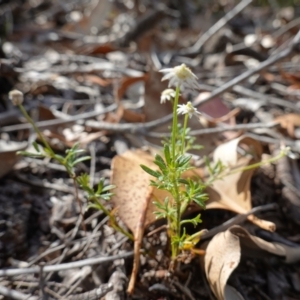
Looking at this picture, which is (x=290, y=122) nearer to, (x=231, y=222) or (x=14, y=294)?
(x=231, y=222)

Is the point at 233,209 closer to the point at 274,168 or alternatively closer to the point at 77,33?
the point at 274,168

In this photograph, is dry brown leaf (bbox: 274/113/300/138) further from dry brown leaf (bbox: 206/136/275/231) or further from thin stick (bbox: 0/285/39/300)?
thin stick (bbox: 0/285/39/300)

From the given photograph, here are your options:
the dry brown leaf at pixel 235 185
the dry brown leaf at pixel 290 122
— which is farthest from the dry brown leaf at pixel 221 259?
the dry brown leaf at pixel 290 122

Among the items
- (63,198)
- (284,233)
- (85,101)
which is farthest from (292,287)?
(85,101)

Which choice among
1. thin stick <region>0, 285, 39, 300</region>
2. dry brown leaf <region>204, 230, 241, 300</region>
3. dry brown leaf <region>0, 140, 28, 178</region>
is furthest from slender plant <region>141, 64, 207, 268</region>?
dry brown leaf <region>0, 140, 28, 178</region>

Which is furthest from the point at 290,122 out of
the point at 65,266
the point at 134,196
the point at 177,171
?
the point at 65,266
